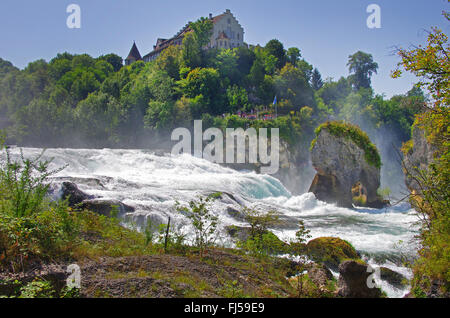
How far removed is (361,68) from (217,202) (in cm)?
7202

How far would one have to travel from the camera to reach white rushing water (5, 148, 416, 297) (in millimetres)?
11328

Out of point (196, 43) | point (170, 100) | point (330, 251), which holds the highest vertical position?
point (196, 43)

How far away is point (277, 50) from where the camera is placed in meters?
56.7

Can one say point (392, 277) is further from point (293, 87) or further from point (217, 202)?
point (293, 87)

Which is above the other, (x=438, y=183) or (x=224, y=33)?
(x=224, y=33)

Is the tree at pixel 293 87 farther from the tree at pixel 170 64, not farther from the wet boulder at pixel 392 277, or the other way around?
the wet boulder at pixel 392 277

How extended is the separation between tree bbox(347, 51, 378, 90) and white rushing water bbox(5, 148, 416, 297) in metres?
59.7

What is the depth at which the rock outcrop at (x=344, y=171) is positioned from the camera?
918 inches

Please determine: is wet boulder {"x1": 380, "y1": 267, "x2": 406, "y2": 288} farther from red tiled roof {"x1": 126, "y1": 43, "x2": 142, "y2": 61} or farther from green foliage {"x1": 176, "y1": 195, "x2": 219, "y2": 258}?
red tiled roof {"x1": 126, "y1": 43, "x2": 142, "y2": 61}

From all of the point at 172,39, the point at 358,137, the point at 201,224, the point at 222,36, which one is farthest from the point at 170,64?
the point at 201,224

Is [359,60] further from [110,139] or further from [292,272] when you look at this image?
[292,272]

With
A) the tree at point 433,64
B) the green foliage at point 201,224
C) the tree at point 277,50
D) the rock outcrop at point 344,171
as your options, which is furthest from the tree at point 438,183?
the tree at point 277,50
